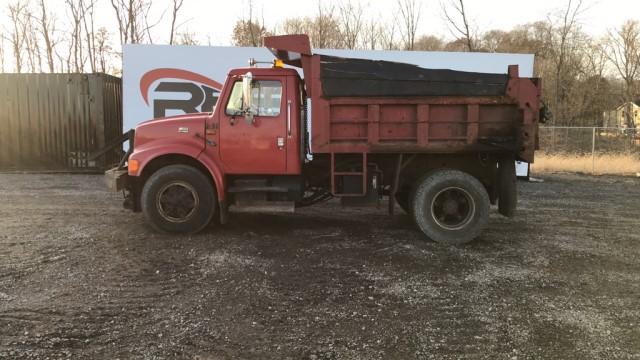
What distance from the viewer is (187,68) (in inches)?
474

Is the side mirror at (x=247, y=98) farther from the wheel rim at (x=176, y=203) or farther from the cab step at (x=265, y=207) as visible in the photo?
the wheel rim at (x=176, y=203)

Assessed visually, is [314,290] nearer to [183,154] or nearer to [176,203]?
[176,203]

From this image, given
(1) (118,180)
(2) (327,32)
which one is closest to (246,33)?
(2) (327,32)

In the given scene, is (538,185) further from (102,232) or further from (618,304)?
(102,232)

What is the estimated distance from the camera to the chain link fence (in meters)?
16.4

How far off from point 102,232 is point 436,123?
4.72 m

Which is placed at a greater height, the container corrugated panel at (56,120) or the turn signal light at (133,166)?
the container corrugated panel at (56,120)

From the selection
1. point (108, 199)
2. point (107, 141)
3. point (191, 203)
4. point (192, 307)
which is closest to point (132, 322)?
point (192, 307)

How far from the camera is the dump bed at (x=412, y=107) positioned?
6.42m

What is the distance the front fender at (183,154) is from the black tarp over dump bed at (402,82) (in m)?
1.76

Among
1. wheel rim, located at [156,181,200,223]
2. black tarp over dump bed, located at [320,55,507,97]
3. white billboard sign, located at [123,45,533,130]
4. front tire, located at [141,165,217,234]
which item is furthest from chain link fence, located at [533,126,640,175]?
wheel rim, located at [156,181,200,223]

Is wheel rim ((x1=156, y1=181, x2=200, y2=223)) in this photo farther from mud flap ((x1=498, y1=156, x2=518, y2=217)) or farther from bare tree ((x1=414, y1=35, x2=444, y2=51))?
bare tree ((x1=414, y1=35, x2=444, y2=51))

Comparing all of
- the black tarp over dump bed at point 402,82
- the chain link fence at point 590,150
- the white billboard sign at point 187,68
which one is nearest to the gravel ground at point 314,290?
the black tarp over dump bed at point 402,82

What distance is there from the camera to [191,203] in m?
6.76
